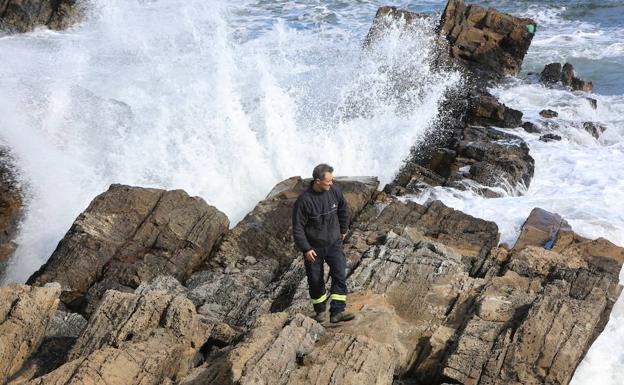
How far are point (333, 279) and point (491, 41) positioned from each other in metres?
13.6

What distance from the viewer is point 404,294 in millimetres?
6844

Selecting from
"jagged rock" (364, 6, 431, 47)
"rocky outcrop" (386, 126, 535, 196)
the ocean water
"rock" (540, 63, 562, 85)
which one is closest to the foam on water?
the ocean water

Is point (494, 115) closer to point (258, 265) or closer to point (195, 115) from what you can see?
point (195, 115)

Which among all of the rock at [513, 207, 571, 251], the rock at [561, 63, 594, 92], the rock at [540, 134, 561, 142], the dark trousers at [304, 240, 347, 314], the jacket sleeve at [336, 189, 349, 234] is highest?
the jacket sleeve at [336, 189, 349, 234]

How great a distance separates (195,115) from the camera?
13.4 m

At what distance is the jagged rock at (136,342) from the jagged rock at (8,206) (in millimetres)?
4114

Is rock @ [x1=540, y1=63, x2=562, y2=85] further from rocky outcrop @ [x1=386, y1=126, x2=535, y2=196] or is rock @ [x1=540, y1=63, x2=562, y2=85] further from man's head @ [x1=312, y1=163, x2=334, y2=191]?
man's head @ [x1=312, y1=163, x2=334, y2=191]

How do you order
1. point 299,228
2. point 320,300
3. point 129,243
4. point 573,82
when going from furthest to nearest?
point 573,82, point 129,243, point 320,300, point 299,228

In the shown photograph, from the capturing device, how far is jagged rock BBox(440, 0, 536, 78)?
17844 mm

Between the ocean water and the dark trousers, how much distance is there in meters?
2.63

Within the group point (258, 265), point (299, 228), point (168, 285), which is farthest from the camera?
point (258, 265)

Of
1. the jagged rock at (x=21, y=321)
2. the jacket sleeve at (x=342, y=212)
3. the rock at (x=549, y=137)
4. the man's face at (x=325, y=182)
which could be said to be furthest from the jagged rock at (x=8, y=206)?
the rock at (x=549, y=137)

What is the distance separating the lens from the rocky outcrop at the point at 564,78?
1766 cm

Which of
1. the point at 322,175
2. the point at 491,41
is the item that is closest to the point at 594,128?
the point at 491,41
